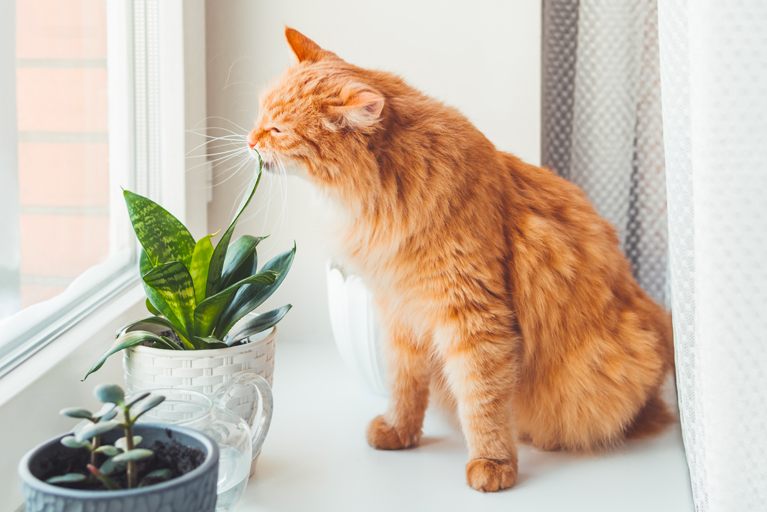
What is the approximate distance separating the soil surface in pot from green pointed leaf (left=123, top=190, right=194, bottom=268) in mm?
290

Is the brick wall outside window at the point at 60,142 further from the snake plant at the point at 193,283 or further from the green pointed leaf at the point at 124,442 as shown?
the green pointed leaf at the point at 124,442

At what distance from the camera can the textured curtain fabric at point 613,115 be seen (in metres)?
1.28

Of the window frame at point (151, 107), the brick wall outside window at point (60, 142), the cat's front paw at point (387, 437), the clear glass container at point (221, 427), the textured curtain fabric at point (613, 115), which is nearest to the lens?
the clear glass container at point (221, 427)

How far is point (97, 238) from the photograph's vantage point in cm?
112

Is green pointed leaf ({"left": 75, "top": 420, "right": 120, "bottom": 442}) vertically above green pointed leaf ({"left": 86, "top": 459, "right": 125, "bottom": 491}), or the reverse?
green pointed leaf ({"left": 75, "top": 420, "right": 120, "bottom": 442})

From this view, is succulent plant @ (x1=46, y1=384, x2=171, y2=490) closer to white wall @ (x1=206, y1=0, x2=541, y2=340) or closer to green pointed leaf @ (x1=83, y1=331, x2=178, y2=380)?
green pointed leaf @ (x1=83, y1=331, x2=178, y2=380)

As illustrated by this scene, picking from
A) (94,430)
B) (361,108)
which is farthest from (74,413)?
(361,108)

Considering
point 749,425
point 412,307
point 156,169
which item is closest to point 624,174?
point 412,307

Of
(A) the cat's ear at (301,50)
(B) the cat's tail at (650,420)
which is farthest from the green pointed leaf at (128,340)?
(B) the cat's tail at (650,420)

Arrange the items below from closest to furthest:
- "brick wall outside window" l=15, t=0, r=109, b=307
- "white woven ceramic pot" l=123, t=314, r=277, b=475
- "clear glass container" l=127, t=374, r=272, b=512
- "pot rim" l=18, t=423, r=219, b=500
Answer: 1. "pot rim" l=18, t=423, r=219, b=500
2. "clear glass container" l=127, t=374, r=272, b=512
3. "white woven ceramic pot" l=123, t=314, r=277, b=475
4. "brick wall outside window" l=15, t=0, r=109, b=307

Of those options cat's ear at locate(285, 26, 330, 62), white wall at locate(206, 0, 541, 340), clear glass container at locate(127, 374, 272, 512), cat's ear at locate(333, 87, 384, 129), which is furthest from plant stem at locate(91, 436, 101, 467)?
white wall at locate(206, 0, 541, 340)

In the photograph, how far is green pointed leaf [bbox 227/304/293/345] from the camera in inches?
33.3

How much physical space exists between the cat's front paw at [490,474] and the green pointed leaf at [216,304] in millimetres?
373

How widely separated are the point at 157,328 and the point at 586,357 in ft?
2.02
